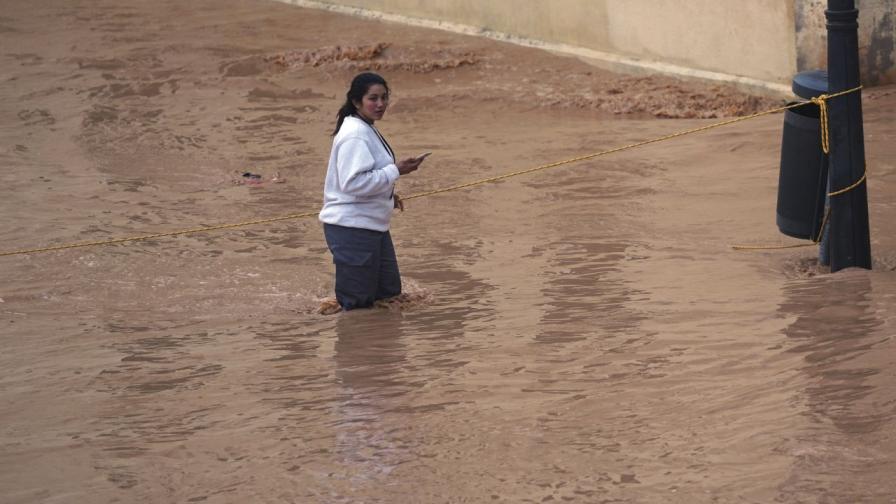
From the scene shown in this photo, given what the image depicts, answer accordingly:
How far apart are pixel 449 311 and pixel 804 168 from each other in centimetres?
203

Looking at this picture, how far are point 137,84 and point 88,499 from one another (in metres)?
10.6

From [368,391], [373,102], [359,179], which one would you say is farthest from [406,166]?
[368,391]

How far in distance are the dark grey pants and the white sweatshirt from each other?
62 millimetres

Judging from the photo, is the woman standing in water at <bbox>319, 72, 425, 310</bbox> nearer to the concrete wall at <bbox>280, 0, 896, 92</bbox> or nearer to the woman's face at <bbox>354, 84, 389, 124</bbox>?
the woman's face at <bbox>354, 84, 389, 124</bbox>

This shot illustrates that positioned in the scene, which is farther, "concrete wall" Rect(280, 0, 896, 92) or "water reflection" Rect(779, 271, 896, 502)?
"concrete wall" Rect(280, 0, 896, 92)

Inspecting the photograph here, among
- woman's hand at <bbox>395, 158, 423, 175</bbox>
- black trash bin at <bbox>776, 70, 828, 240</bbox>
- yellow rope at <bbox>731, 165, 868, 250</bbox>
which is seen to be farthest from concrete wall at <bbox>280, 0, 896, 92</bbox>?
woman's hand at <bbox>395, 158, 423, 175</bbox>

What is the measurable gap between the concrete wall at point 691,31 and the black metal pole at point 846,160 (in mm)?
5081

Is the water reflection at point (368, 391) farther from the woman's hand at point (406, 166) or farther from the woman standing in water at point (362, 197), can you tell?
the woman's hand at point (406, 166)

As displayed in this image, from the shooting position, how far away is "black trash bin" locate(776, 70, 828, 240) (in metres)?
6.84

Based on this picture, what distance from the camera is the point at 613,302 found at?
6.63 m

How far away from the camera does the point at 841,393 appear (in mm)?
4719

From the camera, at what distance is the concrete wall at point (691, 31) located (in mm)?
11484

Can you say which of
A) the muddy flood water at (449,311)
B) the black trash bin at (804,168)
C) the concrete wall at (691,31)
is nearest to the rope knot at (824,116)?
the black trash bin at (804,168)

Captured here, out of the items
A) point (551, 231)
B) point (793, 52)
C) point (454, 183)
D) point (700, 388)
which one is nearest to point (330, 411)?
point (700, 388)
